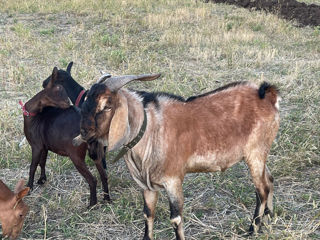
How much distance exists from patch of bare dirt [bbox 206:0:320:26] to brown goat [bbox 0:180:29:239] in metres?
12.8

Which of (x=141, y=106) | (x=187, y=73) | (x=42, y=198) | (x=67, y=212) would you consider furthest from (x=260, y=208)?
(x=187, y=73)

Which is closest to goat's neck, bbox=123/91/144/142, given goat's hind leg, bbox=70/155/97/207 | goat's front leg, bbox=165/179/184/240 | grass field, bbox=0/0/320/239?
goat's front leg, bbox=165/179/184/240

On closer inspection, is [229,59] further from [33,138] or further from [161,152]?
[161,152]

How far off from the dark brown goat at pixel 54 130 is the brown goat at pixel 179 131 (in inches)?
44.5

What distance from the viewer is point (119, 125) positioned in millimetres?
3020

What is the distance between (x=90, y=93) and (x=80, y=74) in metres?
5.50

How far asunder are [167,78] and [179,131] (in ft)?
15.8

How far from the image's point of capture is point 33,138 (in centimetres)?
492

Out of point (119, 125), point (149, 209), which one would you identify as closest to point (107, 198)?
point (149, 209)

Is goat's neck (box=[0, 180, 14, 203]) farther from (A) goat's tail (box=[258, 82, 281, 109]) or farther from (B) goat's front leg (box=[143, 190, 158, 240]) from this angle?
(A) goat's tail (box=[258, 82, 281, 109])

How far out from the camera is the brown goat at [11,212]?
13.0 ft

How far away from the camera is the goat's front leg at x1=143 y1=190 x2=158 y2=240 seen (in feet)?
12.4

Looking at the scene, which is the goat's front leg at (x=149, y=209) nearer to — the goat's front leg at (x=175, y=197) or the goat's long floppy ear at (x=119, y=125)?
the goat's front leg at (x=175, y=197)

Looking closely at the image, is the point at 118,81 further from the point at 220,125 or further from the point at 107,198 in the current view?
the point at 107,198
